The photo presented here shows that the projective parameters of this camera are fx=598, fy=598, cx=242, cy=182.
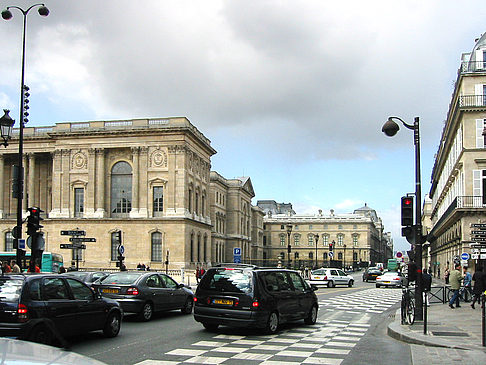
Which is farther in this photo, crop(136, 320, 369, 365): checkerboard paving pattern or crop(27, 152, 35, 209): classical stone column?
crop(27, 152, 35, 209): classical stone column

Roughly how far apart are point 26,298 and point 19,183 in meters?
10.7

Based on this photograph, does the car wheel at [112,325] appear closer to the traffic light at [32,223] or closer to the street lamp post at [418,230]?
the traffic light at [32,223]

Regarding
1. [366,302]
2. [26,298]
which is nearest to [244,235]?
[366,302]

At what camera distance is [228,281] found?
588 inches

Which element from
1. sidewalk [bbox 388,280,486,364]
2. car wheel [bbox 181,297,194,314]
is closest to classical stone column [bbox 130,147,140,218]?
car wheel [bbox 181,297,194,314]

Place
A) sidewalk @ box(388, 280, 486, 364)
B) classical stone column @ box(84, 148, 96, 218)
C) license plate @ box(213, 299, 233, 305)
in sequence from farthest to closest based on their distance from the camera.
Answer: classical stone column @ box(84, 148, 96, 218) < license plate @ box(213, 299, 233, 305) < sidewalk @ box(388, 280, 486, 364)

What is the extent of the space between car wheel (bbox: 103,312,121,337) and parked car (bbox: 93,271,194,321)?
3.57 m

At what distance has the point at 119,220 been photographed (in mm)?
70938

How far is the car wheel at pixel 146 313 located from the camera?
58.6 ft

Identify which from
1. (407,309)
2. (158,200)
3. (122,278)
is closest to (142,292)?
(122,278)

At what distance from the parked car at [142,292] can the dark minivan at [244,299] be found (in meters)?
3.17

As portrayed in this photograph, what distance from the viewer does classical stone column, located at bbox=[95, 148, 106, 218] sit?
71.6 meters

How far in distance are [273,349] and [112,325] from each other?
392 centimetres

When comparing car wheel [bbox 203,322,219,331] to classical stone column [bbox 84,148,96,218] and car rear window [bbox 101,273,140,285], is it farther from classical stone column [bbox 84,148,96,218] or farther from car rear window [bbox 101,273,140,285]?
classical stone column [bbox 84,148,96,218]
